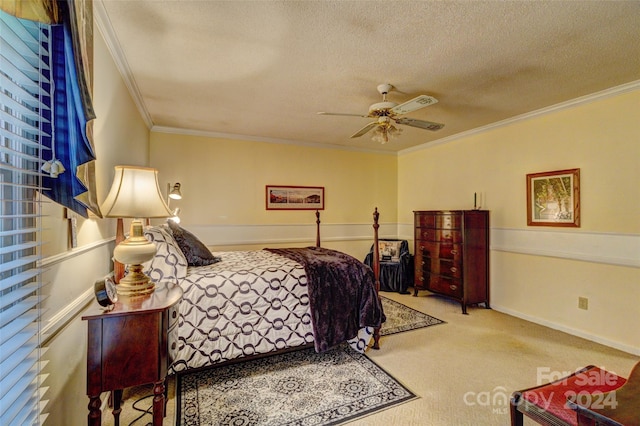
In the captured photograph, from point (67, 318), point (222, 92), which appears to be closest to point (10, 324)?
point (67, 318)

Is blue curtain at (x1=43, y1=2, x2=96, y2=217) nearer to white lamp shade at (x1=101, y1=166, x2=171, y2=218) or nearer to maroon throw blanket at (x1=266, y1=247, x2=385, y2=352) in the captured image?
white lamp shade at (x1=101, y1=166, x2=171, y2=218)

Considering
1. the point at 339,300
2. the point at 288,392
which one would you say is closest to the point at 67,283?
the point at 288,392

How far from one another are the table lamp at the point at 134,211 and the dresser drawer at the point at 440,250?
140 inches

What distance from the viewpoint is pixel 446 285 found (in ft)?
13.4

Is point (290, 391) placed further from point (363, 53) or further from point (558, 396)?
point (363, 53)

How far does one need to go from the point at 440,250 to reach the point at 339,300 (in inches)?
87.2

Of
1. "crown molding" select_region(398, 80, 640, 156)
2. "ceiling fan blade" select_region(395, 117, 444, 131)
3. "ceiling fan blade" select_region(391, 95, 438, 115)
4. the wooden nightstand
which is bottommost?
the wooden nightstand

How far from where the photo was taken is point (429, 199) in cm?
512

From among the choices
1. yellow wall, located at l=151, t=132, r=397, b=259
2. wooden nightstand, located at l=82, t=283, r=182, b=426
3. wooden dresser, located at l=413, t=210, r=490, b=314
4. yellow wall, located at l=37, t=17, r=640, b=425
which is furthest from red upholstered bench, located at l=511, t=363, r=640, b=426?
yellow wall, located at l=151, t=132, r=397, b=259

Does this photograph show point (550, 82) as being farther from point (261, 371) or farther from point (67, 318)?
point (67, 318)

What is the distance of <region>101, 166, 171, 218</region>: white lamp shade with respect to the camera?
1618 millimetres

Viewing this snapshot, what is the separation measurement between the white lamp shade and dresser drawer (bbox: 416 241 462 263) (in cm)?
357

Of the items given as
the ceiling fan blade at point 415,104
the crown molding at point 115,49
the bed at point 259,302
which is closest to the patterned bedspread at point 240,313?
the bed at point 259,302

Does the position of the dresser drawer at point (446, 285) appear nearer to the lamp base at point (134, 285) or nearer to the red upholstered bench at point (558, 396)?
the red upholstered bench at point (558, 396)
